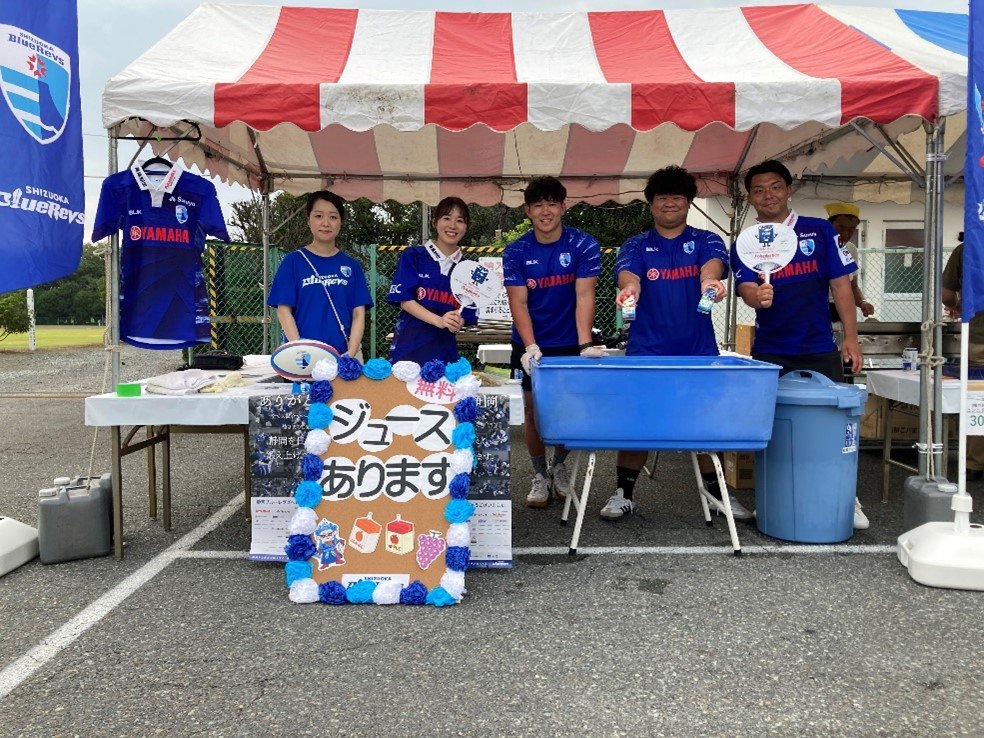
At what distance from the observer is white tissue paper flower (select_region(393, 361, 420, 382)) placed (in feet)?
10.1

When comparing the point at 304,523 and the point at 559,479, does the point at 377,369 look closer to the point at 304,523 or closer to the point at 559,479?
the point at 304,523

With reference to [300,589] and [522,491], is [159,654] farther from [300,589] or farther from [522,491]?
[522,491]

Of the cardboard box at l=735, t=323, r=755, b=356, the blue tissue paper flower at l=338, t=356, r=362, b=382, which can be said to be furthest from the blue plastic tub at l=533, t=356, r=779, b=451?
the cardboard box at l=735, t=323, r=755, b=356

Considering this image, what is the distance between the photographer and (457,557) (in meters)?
2.93

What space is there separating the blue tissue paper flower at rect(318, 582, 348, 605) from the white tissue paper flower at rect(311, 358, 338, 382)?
0.83 meters

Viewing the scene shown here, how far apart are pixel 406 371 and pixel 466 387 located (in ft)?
0.86

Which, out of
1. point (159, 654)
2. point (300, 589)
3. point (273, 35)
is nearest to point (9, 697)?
point (159, 654)

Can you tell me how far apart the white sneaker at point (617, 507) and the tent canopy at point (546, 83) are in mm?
1994

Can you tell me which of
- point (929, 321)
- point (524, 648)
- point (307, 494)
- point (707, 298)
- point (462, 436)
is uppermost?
point (707, 298)

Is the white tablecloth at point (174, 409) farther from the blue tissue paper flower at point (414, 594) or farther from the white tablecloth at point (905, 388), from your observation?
the white tablecloth at point (905, 388)

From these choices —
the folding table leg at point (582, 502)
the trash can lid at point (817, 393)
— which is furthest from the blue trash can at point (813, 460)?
the folding table leg at point (582, 502)

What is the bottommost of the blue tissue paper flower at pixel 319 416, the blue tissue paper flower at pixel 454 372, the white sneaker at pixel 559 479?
the white sneaker at pixel 559 479

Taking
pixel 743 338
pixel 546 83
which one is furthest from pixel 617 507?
pixel 743 338

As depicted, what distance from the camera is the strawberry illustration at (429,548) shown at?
297 centimetres
